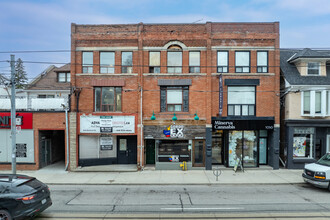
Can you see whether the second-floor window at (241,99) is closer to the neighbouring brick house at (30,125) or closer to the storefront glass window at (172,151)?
the storefront glass window at (172,151)

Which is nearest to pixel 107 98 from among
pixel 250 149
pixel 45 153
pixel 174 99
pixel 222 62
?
pixel 174 99

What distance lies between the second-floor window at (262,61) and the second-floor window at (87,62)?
1277 centimetres

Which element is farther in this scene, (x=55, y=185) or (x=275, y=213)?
(x=55, y=185)

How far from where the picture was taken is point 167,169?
1669 cm

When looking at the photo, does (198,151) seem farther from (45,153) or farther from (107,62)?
(45,153)

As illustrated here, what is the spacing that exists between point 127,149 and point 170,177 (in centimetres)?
504

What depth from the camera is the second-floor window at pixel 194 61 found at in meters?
→ 17.0

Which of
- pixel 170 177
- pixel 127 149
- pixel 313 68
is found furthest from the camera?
pixel 127 149

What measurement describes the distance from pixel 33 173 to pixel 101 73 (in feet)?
28.1

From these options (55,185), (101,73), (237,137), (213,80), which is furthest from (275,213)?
(101,73)

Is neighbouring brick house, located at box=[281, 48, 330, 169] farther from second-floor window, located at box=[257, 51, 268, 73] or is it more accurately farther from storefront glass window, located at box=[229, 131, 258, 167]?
storefront glass window, located at box=[229, 131, 258, 167]

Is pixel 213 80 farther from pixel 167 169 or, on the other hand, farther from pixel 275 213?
pixel 275 213

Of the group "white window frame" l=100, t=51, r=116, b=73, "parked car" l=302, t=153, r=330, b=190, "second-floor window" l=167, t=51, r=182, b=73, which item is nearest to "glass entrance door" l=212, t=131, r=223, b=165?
"second-floor window" l=167, t=51, r=182, b=73

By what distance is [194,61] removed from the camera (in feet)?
55.9
